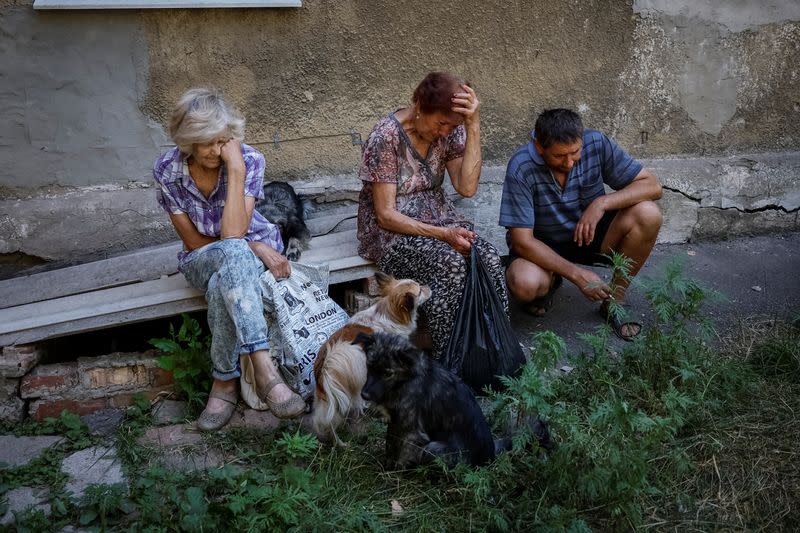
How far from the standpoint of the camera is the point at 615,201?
475 cm

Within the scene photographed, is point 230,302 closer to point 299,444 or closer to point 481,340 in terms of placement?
point 299,444

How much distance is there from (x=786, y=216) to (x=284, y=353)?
15.2 ft

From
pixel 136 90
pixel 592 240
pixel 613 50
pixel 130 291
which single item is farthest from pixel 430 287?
pixel 613 50

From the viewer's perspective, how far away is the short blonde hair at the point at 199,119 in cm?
391

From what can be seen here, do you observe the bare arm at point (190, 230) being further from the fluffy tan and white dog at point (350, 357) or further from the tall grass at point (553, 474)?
the tall grass at point (553, 474)

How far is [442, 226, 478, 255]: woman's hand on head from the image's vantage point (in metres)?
4.32

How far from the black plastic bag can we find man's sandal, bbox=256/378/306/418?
82 cm

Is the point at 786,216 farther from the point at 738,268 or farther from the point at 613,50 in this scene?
the point at 613,50

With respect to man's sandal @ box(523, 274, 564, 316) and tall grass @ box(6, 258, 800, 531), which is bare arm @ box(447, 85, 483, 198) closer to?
man's sandal @ box(523, 274, 564, 316)

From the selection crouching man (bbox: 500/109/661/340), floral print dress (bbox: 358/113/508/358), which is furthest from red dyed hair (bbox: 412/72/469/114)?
crouching man (bbox: 500/109/661/340)

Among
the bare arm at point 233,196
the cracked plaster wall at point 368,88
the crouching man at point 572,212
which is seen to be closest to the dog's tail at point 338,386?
the bare arm at point 233,196

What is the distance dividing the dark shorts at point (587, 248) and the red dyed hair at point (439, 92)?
3.76 feet

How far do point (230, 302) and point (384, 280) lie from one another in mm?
889

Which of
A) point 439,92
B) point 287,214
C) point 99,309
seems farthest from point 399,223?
point 99,309
